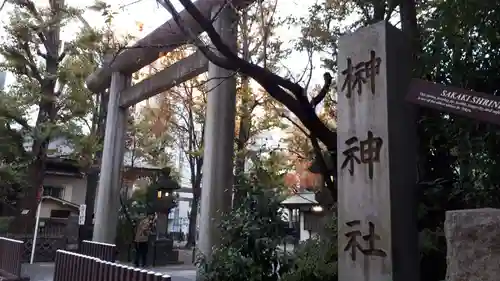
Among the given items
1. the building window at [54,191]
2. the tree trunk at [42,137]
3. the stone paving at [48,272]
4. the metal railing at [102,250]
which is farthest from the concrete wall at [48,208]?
the metal railing at [102,250]

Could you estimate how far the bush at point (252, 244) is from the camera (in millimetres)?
5910

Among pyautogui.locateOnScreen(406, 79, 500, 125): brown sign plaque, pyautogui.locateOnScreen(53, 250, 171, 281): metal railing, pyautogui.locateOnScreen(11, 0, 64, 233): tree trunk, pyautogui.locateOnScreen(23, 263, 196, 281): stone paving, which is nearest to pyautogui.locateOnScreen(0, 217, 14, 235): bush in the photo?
pyautogui.locateOnScreen(11, 0, 64, 233): tree trunk

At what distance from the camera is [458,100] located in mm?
3697

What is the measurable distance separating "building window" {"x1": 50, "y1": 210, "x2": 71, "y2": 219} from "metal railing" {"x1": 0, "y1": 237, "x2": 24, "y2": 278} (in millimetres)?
8530

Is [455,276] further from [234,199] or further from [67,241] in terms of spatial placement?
[67,241]

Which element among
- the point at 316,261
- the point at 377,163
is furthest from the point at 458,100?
the point at 316,261

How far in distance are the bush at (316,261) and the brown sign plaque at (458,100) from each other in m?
3.35

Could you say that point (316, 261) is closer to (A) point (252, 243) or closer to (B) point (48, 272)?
(A) point (252, 243)

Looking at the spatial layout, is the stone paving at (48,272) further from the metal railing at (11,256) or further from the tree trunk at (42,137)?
the tree trunk at (42,137)

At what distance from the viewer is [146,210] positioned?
52.4ft

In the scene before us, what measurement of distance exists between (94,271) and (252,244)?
2.06 m

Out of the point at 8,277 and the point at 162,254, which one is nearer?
the point at 8,277

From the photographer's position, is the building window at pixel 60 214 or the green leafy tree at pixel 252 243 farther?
the building window at pixel 60 214

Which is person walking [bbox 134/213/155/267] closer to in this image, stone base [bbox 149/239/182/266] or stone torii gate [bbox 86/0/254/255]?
stone torii gate [bbox 86/0/254/255]
